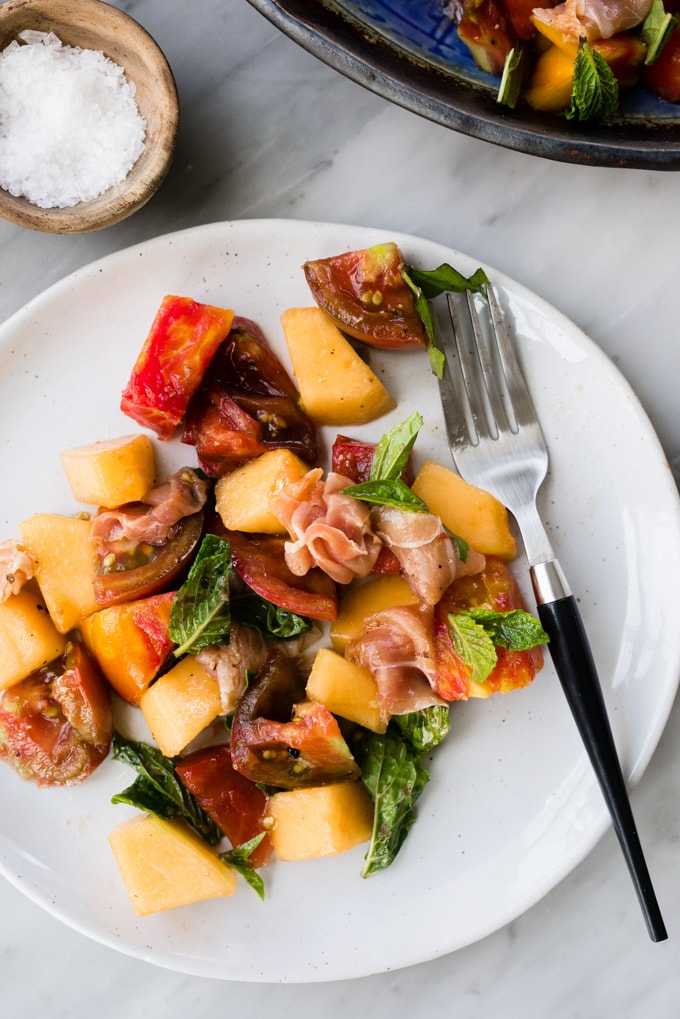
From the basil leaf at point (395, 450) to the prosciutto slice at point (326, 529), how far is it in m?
0.09

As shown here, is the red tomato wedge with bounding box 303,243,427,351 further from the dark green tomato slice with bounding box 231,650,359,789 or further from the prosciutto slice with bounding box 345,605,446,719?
the dark green tomato slice with bounding box 231,650,359,789

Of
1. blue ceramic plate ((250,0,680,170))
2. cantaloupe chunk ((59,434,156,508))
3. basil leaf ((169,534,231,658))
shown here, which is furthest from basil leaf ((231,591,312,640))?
blue ceramic plate ((250,0,680,170))

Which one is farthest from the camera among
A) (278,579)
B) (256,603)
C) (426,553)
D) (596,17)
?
(256,603)

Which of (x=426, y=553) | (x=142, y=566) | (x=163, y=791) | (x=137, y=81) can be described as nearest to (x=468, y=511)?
(x=426, y=553)

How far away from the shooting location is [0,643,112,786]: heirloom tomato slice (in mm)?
2008

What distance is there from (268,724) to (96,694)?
43 centimetres

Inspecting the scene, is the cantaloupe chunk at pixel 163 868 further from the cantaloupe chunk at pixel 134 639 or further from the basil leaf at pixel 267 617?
the basil leaf at pixel 267 617

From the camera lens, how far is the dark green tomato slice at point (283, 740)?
1.89 m

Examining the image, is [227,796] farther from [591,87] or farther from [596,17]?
[596,17]

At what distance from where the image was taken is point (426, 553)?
184 centimetres

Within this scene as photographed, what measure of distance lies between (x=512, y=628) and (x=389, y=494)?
0.38 m

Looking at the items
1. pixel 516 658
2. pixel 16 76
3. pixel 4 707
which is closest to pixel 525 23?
pixel 16 76

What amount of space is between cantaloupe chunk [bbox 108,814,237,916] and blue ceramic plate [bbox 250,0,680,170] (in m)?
1.67

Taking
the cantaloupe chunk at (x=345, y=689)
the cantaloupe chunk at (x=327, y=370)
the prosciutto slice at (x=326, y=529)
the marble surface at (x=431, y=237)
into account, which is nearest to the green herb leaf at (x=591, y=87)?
the marble surface at (x=431, y=237)
